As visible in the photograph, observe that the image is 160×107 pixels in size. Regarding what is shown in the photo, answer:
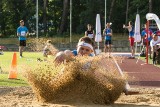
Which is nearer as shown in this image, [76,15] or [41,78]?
[41,78]

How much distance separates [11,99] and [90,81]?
1.78m

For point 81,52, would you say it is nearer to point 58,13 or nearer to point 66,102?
point 66,102

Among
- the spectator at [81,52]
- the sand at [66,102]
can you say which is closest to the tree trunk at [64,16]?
the sand at [66,102]

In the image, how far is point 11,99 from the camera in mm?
8789

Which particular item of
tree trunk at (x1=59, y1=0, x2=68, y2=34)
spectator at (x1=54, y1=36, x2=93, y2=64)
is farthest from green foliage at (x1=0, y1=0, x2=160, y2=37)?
spectator at (x1=54, y1=36, x2=93, y2=64)

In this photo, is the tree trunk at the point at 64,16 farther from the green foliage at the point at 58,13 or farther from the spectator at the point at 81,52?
the spectator at the point at 81,52

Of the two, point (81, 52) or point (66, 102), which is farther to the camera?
point (81, 52)

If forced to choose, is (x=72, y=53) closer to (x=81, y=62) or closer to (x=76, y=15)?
(x=81, y=62)

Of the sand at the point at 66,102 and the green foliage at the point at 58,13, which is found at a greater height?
the green foliage at the point at 58,13

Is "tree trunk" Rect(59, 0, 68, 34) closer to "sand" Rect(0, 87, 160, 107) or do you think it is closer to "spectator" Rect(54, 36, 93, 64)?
"sand" Rect(0, 87, 160, 107)

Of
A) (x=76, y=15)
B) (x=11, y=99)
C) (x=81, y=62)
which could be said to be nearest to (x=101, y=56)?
(x=81, y=62)

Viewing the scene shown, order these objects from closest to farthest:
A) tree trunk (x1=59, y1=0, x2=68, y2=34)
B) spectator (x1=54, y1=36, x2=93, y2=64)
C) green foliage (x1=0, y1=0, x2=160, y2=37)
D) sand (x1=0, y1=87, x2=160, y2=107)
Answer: sand (x1=0, y1=87, x2=160, y2=107) < spectator (x1=54, y1=36, x2=93, y2=64) < tree trunk (x1=59, y1=0, x2=68, y2=34) < green foliage (x1=0, y1=0, x2=160, y2=37)

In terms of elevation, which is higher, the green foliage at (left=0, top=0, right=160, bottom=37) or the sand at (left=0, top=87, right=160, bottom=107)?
the green foliage at (left=0, top=0, right=160, bottom=37)

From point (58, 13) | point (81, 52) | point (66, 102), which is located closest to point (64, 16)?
point (58, 13)
